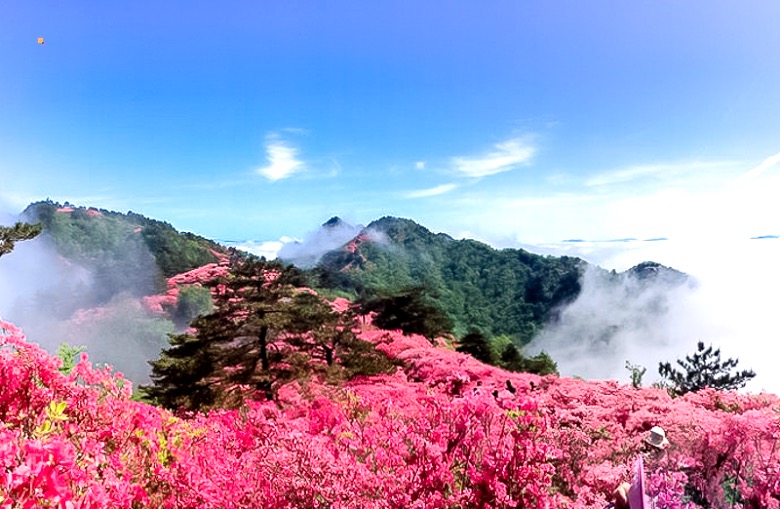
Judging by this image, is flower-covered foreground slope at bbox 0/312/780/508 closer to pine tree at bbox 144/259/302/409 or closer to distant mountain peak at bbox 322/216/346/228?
pine tree at bbox 144/259/302/409

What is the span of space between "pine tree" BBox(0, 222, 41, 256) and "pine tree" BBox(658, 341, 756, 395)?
20.2m

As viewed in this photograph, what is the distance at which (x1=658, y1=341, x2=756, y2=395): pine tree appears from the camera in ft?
57.2

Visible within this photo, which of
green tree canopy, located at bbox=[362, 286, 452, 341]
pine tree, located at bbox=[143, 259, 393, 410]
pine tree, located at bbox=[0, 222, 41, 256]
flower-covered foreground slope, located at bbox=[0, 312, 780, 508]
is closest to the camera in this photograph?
flower-covered foreground slope, located at bbox=[0, 312, 780, 508]

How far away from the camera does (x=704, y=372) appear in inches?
713

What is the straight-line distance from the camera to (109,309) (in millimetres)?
27828

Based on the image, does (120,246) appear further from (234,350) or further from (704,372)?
(704,372)

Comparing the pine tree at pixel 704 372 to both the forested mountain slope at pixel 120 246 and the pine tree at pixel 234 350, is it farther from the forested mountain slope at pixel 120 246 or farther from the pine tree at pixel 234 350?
the forested mountain slope at pixel 120 246

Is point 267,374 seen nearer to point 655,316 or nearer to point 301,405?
point 301,405

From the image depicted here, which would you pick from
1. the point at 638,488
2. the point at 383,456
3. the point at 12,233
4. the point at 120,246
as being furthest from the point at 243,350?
the point at 120,246

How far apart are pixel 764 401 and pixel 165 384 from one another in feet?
41.6

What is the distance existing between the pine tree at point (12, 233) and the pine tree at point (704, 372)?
20175mm

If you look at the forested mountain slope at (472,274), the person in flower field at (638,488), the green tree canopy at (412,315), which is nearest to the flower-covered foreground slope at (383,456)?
the person in flower field at (638,488)

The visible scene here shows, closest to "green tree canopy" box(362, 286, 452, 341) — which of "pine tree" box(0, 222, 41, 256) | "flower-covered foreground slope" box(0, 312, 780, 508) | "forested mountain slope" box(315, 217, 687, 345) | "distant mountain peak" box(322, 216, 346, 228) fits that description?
"pine tree" box(0, 222, 41, 256)

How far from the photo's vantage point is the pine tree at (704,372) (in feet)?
57.2
